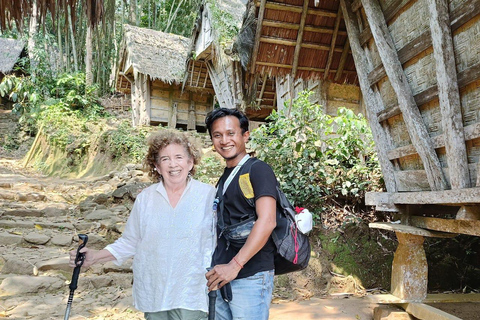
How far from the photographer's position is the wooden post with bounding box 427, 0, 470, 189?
9.22 ft

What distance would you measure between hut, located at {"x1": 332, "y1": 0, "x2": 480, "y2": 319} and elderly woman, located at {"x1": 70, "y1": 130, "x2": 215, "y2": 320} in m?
1.89

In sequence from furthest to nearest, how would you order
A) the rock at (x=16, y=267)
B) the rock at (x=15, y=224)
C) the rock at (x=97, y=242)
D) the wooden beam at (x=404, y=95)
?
the rock at (x=15, y=224)
the rock at (x=97, y=242)
the rock at (x=16, y=267)
the wooden beam at (x=404, y=95)

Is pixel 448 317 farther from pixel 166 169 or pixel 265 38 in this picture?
pixel 265 38

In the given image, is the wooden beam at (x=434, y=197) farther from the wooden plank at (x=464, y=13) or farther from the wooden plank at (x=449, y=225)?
the wooden plank at (x=464, y=13)

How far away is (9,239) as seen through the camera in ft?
17.1

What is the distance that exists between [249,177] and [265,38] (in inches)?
150

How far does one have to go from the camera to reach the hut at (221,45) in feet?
36.8

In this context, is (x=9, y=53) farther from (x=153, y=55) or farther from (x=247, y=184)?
(x=247, y=184)

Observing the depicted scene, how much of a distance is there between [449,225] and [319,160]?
2.83m

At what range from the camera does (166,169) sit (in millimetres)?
2021

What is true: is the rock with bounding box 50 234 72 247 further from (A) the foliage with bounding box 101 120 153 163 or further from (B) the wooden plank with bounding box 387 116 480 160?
(A) the foliage with bounding box 101 120 153 163

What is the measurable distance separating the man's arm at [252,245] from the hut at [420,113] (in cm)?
164

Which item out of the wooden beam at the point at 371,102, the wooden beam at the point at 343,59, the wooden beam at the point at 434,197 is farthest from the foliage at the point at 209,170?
the wooden beam at the point at 434,197

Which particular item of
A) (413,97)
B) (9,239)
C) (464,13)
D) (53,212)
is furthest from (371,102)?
(53,212)
